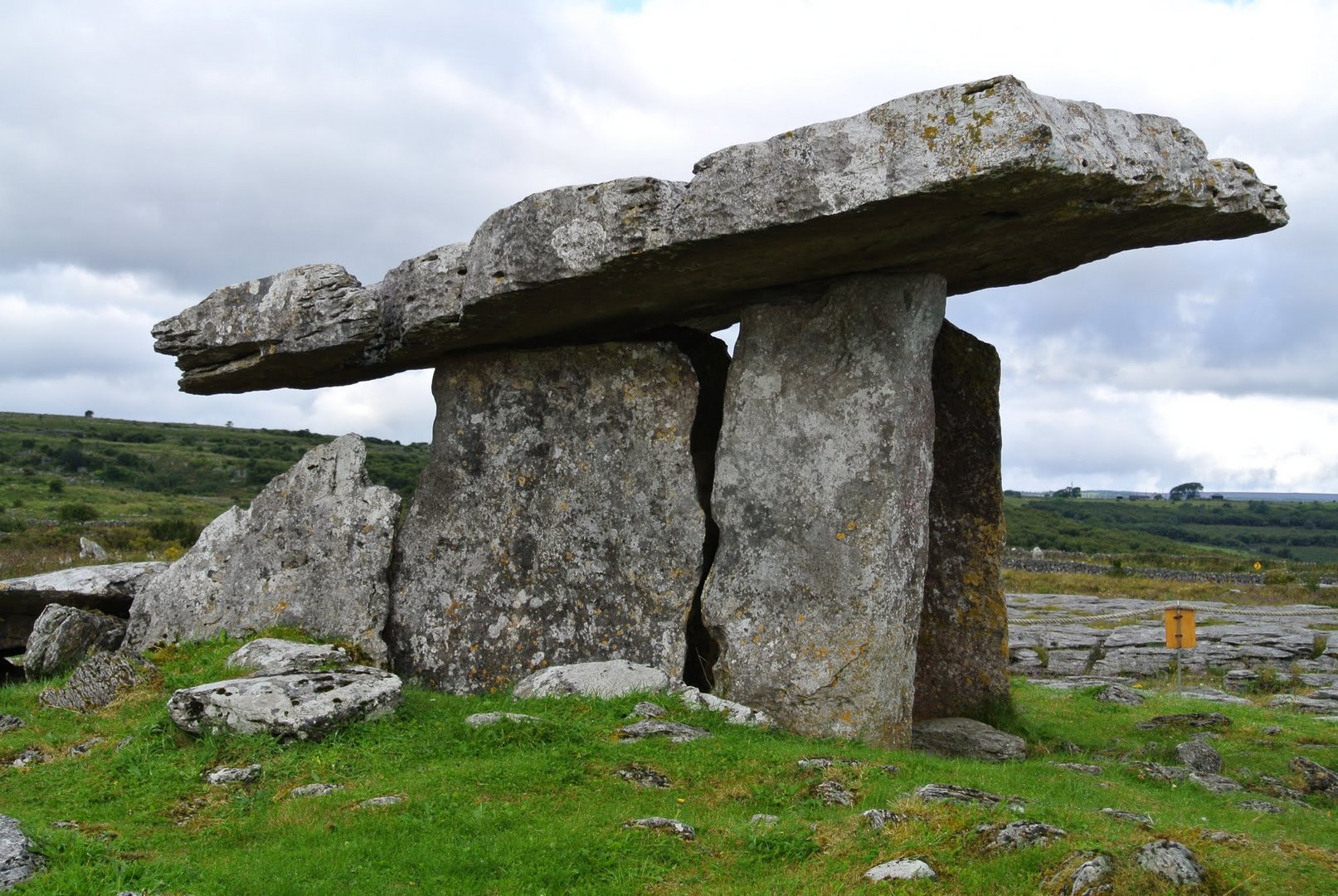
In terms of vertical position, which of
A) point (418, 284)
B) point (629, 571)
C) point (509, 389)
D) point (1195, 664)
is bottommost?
point (1195, 664)

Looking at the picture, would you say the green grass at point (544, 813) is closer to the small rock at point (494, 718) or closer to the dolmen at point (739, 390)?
the small rock at point (494, 718)

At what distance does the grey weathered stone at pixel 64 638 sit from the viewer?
12531 mm

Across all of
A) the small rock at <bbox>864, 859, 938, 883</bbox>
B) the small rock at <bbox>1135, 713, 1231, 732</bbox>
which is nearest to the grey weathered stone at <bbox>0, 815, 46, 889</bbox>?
the small rock at <bbox>864, 859, 938, 883</bbox>

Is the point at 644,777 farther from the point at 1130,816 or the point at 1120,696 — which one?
the point at 1120,696

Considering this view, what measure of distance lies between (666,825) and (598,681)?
344 centimetres

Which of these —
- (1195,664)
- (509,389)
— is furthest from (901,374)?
(1195,664)

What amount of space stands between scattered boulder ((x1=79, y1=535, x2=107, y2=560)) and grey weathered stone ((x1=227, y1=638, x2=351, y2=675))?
14564mm

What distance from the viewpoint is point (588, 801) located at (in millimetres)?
7449

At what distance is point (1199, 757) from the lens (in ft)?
34.7

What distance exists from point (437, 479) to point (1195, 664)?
1405cm

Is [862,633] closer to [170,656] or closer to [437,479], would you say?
[437,479]

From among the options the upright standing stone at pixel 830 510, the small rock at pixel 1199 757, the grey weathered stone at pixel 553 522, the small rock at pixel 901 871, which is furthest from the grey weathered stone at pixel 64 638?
the small rock at pixel 1199 757

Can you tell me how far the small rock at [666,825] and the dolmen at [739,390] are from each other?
3531mm

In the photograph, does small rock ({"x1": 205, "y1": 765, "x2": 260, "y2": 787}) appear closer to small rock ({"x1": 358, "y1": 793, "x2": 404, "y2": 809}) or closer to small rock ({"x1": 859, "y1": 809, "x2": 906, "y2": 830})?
small rock ({"x1": 358, "y1": 793, "x2": 404, "y2": 809})
